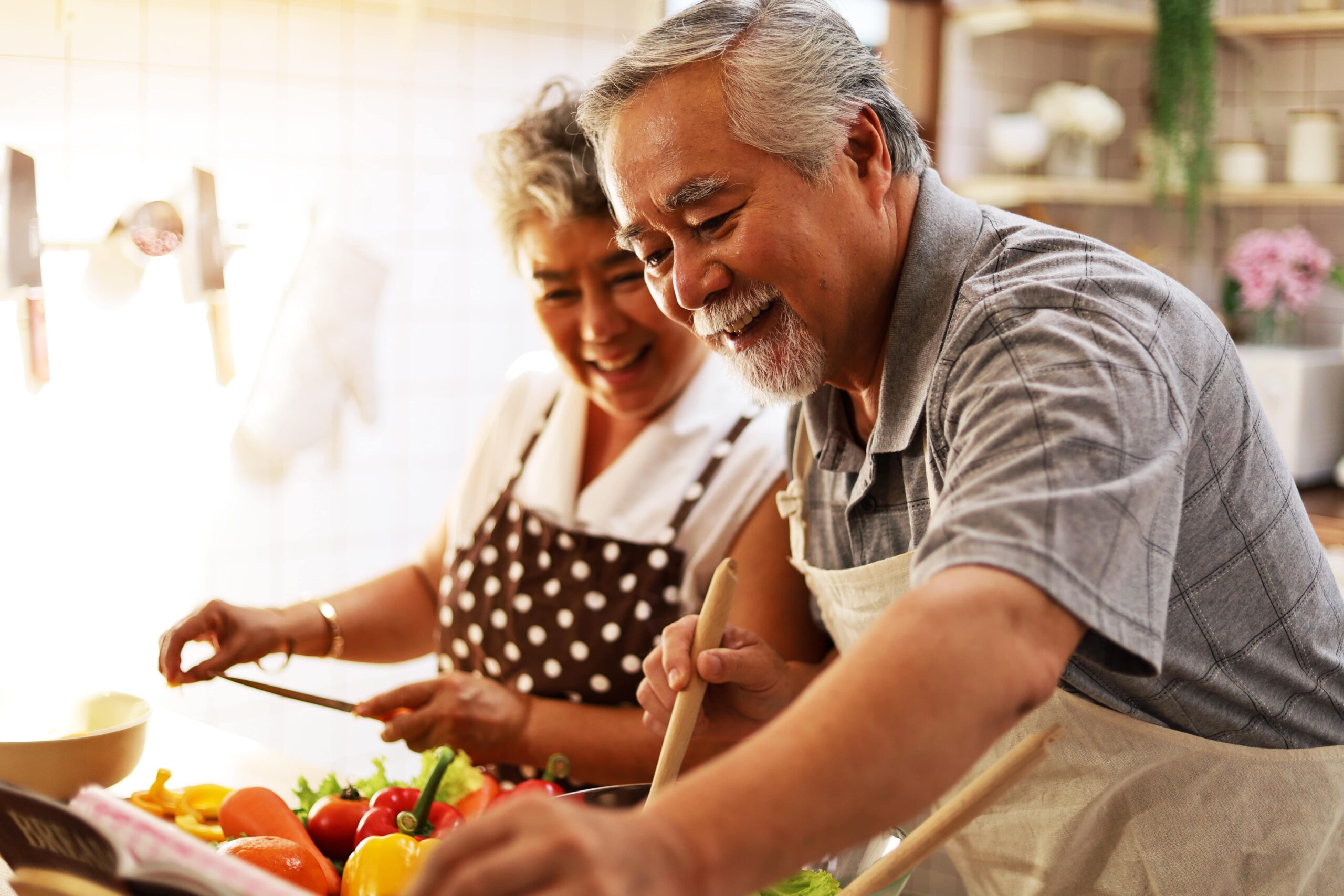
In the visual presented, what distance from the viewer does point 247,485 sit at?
2605 mm

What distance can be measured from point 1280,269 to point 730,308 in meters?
2.74

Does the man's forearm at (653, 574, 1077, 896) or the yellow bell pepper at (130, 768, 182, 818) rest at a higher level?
the man's forearm at (653, 574, 1077, 896)

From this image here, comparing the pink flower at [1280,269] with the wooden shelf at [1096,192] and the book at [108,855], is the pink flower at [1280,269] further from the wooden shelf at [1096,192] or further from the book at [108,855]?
the book at [108,855]

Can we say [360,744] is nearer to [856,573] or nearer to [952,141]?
[856,573]

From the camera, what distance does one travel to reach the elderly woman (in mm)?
1423

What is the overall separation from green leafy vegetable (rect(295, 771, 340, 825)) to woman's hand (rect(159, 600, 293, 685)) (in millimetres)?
177

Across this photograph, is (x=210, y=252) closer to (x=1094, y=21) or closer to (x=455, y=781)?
(x=455, y=781)

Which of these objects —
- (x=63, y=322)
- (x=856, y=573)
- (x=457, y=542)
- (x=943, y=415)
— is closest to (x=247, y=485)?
(x=63, y=322)

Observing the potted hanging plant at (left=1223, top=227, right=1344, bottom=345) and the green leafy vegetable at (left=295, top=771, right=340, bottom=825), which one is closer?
the green leafy vegetable at (left=295, top=771, right=340, bottom=825)

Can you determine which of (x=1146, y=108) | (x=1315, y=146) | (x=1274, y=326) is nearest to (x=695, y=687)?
(x=1274, y=326)

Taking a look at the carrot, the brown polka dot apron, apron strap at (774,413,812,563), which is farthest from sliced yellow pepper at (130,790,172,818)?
apron strap at (774,413,812,563)

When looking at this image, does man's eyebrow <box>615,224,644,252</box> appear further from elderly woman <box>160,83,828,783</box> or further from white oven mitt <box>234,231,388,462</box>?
white oven mitt <box>234,231,388,462</box>

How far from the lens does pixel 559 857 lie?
18.8 inches

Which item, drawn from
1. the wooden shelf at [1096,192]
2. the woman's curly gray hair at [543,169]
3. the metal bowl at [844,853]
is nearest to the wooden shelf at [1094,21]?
the wooden shelf at [1096,192]
